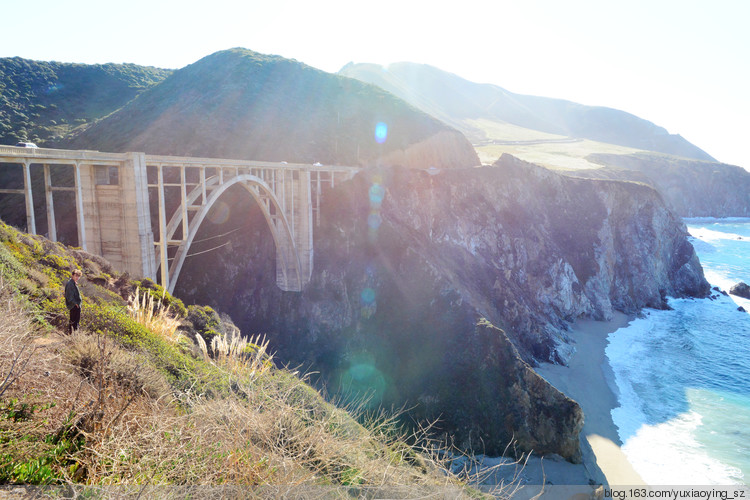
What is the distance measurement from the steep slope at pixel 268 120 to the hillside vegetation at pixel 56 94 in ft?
18.2

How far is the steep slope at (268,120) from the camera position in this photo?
2063 inches

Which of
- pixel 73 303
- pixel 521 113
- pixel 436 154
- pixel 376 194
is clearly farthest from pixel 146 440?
pixel 521 113

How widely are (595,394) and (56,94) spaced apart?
80.0 m

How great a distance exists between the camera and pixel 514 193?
42.8 meters

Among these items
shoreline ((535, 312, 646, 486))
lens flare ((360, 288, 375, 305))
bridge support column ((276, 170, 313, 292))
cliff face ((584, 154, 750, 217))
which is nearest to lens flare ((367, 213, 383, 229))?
bridge support column ((276, 170, 313, 292))

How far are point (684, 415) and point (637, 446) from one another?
554cm

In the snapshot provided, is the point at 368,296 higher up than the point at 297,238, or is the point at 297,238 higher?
the point at 297,238

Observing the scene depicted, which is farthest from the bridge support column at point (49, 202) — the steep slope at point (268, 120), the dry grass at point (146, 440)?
the steep slope at point (268, 120)

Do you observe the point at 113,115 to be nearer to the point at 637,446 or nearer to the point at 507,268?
the point at 507,268

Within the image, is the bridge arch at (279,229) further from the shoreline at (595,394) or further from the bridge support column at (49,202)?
the shoreline at (595,394)

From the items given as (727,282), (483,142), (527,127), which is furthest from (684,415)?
(527,127)

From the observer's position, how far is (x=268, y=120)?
58.9 metres

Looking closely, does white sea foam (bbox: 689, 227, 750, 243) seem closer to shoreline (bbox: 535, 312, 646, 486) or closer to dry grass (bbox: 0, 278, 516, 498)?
shoreline (bbox: 535, 312, 646, 486)

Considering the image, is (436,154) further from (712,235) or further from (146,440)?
(712,235)
